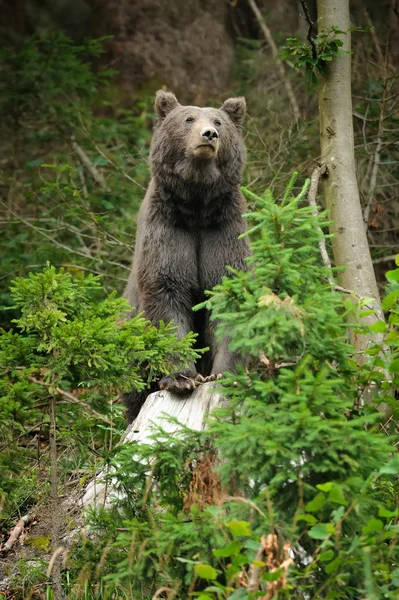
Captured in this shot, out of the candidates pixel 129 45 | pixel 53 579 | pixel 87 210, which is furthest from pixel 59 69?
pixel 53 579

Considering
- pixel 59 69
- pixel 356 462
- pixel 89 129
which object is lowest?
pixel 356 462

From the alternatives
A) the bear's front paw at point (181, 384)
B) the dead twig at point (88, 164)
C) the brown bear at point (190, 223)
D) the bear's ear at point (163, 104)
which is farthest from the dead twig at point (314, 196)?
the dead twig at point (88, 164)

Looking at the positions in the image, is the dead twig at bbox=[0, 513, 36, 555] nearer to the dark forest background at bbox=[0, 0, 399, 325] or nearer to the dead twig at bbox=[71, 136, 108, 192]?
the dark forest background at bbox=[0, 0, 399, 325]

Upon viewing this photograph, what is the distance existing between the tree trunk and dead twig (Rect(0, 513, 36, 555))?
2648 millimetres

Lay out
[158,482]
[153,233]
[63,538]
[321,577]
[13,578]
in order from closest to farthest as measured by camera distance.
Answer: [321,577] < [158,482] < [13,578] < [63,538] < [153,233]

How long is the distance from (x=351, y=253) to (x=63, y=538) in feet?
9.48

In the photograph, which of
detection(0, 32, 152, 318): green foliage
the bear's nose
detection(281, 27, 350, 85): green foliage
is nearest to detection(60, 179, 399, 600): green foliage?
the bear's nose

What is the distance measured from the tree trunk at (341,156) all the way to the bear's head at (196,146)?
0.69 m

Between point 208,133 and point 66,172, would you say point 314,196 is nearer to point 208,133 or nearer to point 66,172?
point 208,133

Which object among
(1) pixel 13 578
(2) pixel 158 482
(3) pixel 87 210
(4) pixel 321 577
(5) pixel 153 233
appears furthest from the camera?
(3) pixel 87 210

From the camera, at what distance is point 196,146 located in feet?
17.9

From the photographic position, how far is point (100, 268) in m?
8.67

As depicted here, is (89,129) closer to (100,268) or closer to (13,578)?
(100,268)

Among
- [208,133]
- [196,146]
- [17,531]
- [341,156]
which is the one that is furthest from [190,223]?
[17,531]
